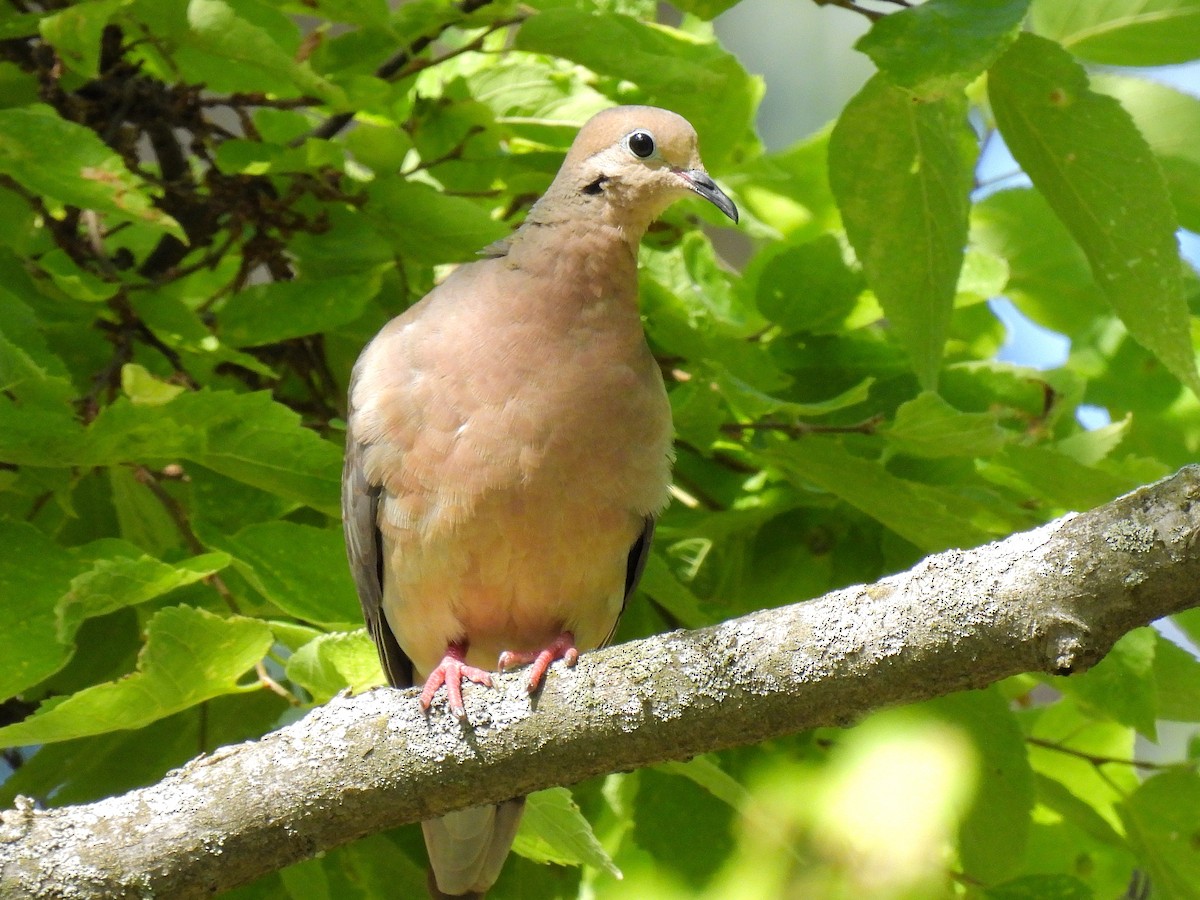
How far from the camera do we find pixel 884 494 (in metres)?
2.34

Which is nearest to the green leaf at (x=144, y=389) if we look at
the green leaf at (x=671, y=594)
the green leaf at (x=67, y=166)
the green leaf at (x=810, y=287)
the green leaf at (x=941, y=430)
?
the green leaf at (x=67, y=166)

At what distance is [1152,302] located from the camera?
80.4 inches

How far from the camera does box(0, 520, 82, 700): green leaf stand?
6.11ft

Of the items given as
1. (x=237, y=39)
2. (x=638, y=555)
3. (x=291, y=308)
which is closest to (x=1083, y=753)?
(x=638, y=555)

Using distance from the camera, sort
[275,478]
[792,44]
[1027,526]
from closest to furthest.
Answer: [275,478], [1027,526], [792,44]

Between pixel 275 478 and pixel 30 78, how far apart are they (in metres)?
1.03

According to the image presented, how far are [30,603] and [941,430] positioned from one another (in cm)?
143

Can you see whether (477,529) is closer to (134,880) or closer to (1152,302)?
(134,880)

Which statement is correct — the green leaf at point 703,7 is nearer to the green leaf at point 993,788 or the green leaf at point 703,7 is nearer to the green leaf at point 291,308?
the green leaf at point 291,308

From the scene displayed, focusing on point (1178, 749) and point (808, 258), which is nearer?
point (808, 258)

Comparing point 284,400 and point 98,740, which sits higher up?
point 284,400

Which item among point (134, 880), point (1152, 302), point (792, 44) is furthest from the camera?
point (792, 44)

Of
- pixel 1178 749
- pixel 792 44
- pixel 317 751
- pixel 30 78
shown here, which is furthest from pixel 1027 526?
Result: pixel 792 44

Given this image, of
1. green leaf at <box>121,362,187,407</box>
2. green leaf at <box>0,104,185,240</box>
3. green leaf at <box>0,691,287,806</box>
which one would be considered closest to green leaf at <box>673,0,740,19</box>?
green leaf at <box>0,104,185,240</box>
